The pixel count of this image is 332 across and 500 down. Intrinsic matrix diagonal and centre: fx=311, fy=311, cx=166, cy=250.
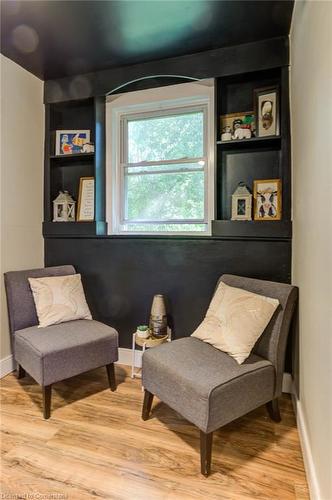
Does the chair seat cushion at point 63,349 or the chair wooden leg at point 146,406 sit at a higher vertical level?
the chair seat cushion at point 63,349

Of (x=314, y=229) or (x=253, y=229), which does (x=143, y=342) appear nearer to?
(x=253, y=229)

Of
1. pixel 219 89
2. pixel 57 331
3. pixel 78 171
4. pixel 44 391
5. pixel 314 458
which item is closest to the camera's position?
pixel 314 458

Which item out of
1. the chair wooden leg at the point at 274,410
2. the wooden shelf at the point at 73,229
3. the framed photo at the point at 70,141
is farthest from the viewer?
the framed photo at the point at 70,141

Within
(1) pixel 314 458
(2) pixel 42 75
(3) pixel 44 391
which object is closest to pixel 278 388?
(1) pixel 314 458

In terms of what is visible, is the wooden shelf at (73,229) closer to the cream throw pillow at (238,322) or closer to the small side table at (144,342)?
the small side table at (144,342)

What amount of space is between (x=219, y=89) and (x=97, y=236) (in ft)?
5.01

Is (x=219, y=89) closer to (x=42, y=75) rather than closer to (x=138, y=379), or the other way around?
(x=42, y=75)

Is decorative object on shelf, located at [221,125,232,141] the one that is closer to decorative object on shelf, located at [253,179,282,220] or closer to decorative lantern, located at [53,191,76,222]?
decorative object on shelf, located at [253,179,282,220]

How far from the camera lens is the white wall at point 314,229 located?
3.71ft

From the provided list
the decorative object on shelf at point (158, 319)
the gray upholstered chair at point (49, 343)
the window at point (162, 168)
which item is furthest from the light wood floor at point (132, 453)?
the window at point (162, 168)

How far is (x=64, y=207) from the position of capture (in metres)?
2.83

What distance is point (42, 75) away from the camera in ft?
8.87

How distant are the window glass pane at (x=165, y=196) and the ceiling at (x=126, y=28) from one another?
92cm

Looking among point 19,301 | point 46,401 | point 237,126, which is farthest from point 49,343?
point 237,126
